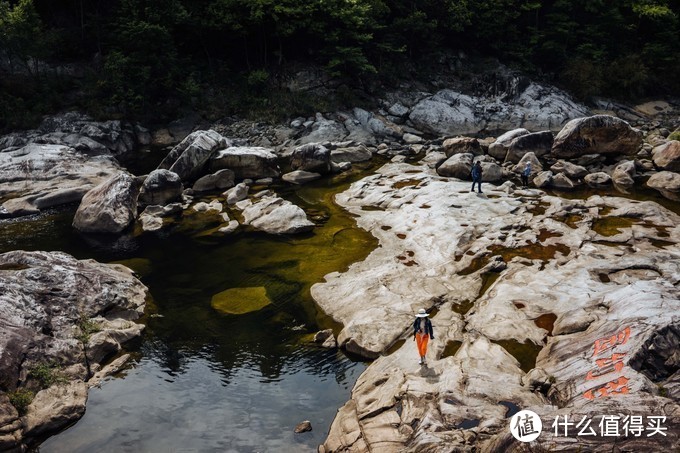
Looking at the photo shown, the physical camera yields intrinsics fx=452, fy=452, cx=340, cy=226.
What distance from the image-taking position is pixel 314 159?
1277 inches

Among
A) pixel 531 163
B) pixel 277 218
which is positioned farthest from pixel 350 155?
pixel 277 218

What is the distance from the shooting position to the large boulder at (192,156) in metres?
30.7

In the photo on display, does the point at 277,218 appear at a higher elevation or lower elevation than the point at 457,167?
lower

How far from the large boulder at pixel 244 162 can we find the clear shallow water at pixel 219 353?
27.7 feet

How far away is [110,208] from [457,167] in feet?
67.5

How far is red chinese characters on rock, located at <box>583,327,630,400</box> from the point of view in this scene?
32.1ft

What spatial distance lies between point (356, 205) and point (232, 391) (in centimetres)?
1508

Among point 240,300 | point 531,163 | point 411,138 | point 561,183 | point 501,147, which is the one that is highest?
point 501,147

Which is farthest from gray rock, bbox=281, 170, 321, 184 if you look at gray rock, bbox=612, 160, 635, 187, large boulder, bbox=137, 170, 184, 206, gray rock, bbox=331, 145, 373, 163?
gray rock, bbox=612, 160, 635, 187

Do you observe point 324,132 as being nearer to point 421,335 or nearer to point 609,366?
point 421,335

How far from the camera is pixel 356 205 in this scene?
26.3 m

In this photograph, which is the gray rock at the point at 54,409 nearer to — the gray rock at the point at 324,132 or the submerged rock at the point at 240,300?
the submerged rock at the point at 240,300

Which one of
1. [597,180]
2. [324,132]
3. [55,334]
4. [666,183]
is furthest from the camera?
[324,132]

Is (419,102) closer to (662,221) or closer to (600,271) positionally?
(662,221)
